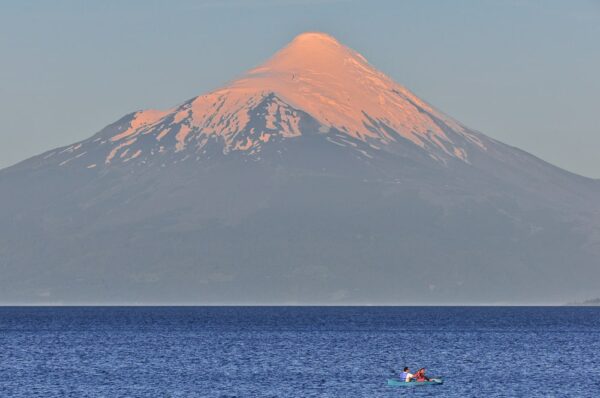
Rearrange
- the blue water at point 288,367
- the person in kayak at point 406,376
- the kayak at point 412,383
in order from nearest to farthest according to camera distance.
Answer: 1. the blue water at point 288,367
2. the kayak at point 412,383
3. the person in kayak at point 406,376

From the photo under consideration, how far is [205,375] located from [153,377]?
184 inches

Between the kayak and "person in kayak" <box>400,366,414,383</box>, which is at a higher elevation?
"person in kayak" <box>400,366,414,383</box>

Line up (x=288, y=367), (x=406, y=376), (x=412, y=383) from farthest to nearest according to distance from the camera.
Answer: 1. (x=288, y=367)
2. (x=406, y=376)
3. (x=412, y=383)

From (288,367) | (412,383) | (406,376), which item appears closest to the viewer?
(412,383)

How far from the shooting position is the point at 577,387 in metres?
128

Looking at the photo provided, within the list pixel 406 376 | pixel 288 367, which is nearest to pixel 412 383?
pixel 406 376

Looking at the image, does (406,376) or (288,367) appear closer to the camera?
(406,376)

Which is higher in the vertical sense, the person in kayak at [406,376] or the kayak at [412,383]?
the person in kayak at [406,376]

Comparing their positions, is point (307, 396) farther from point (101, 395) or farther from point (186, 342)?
point (186, 342)

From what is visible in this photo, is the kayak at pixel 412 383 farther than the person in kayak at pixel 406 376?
No

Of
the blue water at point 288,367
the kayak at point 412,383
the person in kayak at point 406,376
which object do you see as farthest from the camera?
the person in kayak at point 406,376

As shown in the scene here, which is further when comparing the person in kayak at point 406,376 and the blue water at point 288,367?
the person in kayak at point 406,376

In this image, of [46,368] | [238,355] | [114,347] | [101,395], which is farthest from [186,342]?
[101,395]

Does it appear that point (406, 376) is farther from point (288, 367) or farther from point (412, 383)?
point (288, 367)
